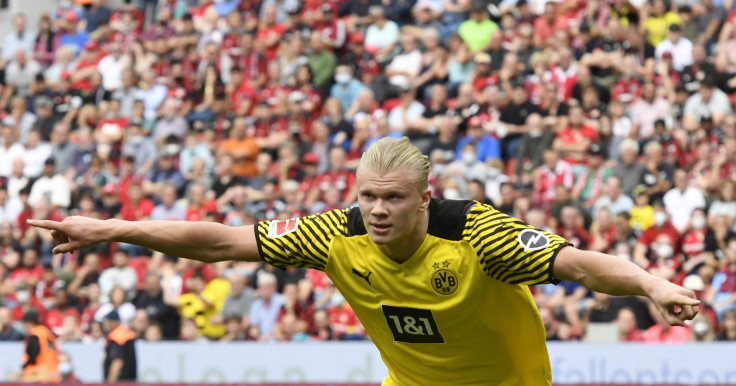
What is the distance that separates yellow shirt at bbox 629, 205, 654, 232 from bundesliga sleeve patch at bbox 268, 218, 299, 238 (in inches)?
366

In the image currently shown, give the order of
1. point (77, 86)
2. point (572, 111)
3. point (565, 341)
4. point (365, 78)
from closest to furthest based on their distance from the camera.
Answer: point (565, 341), point (572, 111), point (365, 78), point (77, 86)

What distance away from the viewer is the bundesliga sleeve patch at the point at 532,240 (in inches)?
239

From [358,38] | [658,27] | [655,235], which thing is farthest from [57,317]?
[658,27]

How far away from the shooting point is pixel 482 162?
17.0 m

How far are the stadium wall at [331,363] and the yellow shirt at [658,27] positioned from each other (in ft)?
18.5

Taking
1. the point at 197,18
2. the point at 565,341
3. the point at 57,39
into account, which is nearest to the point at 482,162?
the point at 565,341

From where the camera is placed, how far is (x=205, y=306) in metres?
16.0

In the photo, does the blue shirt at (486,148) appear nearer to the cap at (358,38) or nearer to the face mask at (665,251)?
the face mask at (665,251)

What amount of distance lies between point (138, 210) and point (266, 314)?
3.65m

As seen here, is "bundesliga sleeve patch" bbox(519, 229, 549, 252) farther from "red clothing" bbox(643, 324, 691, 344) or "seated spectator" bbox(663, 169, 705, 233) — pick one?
"seated spectator" bbox(663, 169, 705, 233)

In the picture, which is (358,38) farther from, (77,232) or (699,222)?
(77,232)

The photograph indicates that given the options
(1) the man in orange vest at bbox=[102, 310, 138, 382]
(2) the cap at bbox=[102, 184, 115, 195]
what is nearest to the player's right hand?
(1) the man in orange vest at bbox=[102, 310, 138, 382]

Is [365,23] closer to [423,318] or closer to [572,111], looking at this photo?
[572,111]

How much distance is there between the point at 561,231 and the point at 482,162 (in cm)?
189
